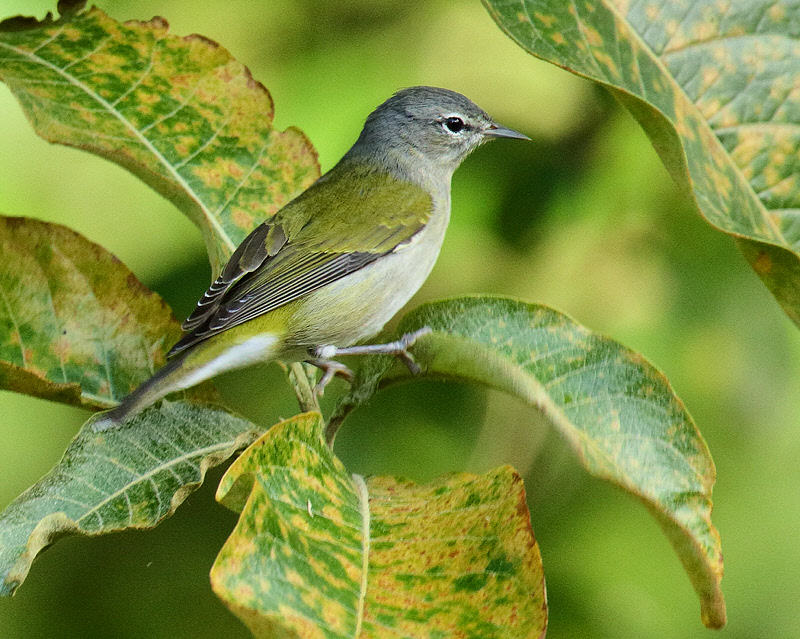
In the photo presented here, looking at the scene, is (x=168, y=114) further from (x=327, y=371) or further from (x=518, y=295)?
(x=518, y=295)

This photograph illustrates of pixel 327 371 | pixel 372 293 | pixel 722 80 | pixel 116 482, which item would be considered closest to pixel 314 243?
pixel 372 293

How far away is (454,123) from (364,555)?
2241 millimetres

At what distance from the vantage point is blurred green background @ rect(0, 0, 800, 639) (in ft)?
8.32

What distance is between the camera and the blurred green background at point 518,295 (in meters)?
2.54

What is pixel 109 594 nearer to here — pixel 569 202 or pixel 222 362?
pixel 222 362

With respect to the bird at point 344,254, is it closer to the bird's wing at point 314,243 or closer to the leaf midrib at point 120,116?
the bird's wing at point 314,243

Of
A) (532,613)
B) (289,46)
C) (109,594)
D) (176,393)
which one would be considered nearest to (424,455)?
(176,393)

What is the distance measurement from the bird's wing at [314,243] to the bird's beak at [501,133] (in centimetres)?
31

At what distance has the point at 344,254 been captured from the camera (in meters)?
2.88

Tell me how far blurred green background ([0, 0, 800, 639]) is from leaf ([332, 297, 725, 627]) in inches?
35.4

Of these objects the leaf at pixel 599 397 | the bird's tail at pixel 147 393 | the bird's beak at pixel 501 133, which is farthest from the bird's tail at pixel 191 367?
the bird's beak at pixel 501 133

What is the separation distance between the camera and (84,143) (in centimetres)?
207

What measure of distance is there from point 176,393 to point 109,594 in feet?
2.76

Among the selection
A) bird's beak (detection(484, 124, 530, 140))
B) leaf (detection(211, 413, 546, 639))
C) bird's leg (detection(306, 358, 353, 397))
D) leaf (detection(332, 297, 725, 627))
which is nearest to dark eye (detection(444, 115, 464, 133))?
bird's beak (detection(484, 124, 530, 140))
